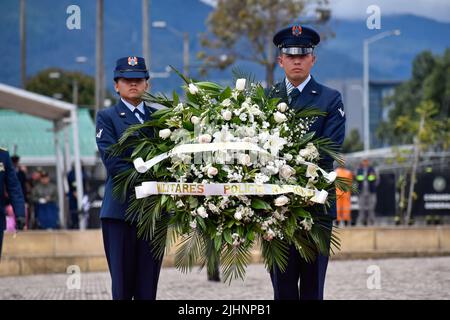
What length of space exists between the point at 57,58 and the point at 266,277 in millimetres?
100526

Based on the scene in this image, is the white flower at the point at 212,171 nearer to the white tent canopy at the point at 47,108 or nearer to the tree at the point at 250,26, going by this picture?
the white tent canopy at the point at 47,108

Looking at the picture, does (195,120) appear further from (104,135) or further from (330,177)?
(104,135)

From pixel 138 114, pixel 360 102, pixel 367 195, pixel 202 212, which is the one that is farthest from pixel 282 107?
pixel 360 102

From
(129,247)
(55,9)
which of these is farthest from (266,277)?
(55,9)

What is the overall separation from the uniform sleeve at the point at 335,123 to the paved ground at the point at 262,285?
4876mm

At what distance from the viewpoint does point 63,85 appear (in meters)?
97.6

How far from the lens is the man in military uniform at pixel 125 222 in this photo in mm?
8406

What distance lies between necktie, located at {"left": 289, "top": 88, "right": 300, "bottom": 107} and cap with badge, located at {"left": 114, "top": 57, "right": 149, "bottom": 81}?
118 cm

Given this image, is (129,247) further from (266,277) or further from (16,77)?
(16,77)

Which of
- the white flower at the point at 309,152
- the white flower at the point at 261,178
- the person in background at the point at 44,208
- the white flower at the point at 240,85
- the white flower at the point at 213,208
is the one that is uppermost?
the white flower at the point at 240,85

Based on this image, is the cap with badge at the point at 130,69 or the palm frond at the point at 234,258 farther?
the cap with badge at the point at 130,69

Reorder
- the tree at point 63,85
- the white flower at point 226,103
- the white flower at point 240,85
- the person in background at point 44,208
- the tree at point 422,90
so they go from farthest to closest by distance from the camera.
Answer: the tree at point 63,85 < the tree at point 422,90 < the person in background at point 44,208 < the white flower at point 240,85 < the white flower at point 226,103

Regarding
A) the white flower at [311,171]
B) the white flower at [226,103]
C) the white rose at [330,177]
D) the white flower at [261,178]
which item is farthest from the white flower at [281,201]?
the white flower at [226,103]
